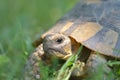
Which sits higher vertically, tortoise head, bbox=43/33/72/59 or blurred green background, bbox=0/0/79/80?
tortoise head, bbox=43/33/72/59

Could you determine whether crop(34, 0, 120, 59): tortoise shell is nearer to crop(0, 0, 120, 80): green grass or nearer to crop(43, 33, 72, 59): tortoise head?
crop(43, 33, 72, 59): tortoise head

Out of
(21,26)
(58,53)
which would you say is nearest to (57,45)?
(58,53)

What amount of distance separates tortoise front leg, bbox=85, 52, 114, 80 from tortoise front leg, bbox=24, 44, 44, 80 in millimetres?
540

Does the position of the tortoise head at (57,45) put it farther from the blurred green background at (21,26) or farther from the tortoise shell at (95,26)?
the blurred green background at (21,26)

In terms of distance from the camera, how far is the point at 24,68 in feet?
16.9

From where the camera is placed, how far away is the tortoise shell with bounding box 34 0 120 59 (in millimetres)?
4898

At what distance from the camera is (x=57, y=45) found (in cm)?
480

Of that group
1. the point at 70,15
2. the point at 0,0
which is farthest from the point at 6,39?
the point at 0,0

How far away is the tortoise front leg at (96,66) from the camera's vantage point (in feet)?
15.2

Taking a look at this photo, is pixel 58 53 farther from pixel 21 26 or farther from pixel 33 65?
pixel 21 26

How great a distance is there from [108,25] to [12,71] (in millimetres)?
1130

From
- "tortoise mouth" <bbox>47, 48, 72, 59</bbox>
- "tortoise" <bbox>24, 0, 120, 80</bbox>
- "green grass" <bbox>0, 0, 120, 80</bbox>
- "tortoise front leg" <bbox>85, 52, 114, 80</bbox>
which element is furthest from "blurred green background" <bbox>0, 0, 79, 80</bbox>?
"tortoise front leg" <bbox>85, 52, 114, 80</bbox>

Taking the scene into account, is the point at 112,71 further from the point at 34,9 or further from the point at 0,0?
the point at 0,0

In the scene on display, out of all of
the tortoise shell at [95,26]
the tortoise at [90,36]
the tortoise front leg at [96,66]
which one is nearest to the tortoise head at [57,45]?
the tortoise at [90,36]
